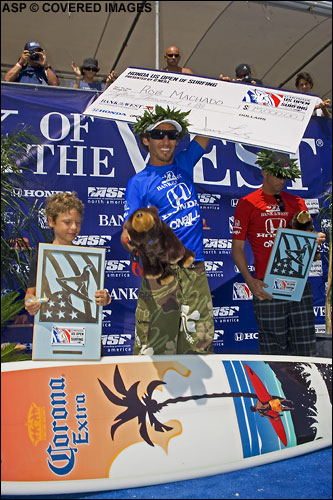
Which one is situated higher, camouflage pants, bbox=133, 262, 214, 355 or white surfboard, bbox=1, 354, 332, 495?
camouflage pants, bbox=133, 262, 214, 355

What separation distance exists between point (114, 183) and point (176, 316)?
1.68 metres

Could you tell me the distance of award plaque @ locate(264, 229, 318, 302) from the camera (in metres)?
3.29

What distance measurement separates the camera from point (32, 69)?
447cm

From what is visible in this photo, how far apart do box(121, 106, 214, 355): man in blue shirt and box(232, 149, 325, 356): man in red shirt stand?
1.96ft

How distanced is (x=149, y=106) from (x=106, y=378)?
174cm

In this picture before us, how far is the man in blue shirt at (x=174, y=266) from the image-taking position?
2803 mm

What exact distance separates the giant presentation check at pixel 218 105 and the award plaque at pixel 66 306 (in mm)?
1031

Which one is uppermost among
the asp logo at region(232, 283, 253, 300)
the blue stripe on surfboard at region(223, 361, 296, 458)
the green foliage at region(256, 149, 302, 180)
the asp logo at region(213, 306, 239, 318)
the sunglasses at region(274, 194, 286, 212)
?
→ the green foliage at region(256, 149, 302, 180)

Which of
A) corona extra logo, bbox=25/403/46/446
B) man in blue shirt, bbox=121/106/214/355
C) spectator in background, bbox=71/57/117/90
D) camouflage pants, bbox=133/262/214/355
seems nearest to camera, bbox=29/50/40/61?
spectator in background, bbox=71/57/117/90

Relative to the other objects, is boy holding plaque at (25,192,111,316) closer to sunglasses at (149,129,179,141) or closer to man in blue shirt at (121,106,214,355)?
man in blue shirt at (121,106,214,355)

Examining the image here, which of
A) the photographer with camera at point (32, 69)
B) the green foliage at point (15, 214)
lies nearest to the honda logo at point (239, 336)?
the green foliage at point (15, 214)

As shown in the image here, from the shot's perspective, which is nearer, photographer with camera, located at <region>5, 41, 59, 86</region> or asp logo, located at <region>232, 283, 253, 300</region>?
photographer with camera, located at <region>5, 41, 59, 86</region>

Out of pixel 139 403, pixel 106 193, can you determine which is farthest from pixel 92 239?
pixel 139 403

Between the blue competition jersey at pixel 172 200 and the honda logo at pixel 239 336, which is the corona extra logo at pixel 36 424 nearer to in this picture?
the blue competition jersey at pixel 172 200
